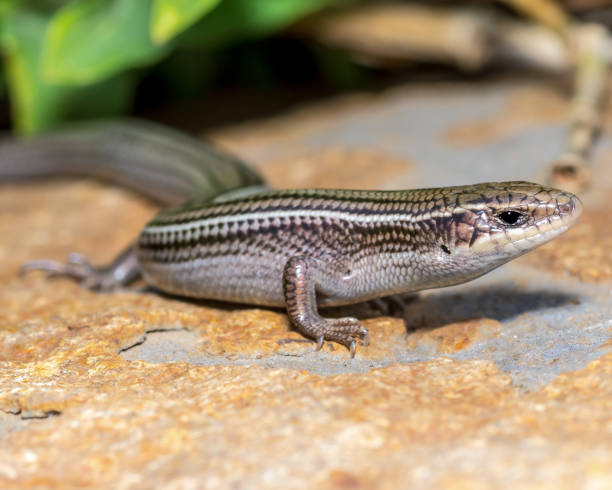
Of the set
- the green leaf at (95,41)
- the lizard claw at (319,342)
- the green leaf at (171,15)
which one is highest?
the green leaf at (171,15)

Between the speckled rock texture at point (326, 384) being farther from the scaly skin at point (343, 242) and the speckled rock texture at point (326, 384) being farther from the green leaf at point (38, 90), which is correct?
the green leaf at point (38, 90)

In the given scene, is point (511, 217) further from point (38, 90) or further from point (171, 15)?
point (38, 90)

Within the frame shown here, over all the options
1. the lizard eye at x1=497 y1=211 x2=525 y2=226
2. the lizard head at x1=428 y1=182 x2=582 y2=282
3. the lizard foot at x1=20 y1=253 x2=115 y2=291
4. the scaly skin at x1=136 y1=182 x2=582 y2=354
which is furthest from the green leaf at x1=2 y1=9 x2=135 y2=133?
the lizard eye at x1=497 y1=211 x2=525 y2=226

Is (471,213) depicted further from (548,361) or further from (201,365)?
(201,365)

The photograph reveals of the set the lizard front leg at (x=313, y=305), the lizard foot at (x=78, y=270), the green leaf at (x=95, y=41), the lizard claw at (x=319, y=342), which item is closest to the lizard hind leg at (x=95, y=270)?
the lizard foot at (x=78, y=270)

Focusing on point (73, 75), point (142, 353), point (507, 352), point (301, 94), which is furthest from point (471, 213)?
point (301, 94)

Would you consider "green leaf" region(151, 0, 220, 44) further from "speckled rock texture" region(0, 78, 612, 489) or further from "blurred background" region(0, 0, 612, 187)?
"speckled rock texture" region(0, 78, 612, 489)
